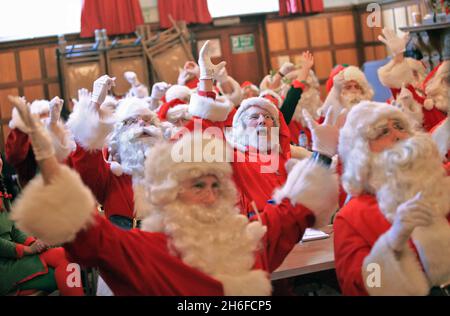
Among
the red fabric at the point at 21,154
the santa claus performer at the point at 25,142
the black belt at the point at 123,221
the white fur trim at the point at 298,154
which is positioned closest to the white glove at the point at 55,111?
the santa claus performer at the point at 25,142

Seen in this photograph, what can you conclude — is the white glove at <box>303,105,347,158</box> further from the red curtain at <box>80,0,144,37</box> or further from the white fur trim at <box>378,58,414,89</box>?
the red curtain at <box>80,0,144,37</box>

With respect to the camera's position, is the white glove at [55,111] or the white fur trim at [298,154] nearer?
the white glove at [55,111]

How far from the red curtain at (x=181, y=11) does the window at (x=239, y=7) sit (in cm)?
34

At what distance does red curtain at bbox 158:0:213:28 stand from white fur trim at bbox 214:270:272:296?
8.36 m

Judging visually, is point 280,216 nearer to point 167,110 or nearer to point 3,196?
point 3,196

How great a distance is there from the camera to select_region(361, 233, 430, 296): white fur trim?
7.86 ft

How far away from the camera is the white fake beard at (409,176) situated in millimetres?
2631

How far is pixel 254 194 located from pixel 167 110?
183cm

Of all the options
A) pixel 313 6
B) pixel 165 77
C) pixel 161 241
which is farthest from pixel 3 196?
pixel 313 6

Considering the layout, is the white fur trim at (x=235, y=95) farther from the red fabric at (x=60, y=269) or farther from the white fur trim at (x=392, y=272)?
the white fur trim at (x=392, y=272)

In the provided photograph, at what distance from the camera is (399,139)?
2809 millimetres

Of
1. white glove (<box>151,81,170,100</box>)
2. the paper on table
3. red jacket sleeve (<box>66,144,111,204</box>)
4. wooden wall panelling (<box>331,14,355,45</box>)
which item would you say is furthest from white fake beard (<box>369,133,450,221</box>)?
wooden wall panelling (<box>331,14,355,45</box>)

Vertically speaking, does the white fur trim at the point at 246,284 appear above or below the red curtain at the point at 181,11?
below

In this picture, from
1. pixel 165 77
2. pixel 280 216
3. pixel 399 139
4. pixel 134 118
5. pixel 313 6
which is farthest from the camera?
pixel 313 6
